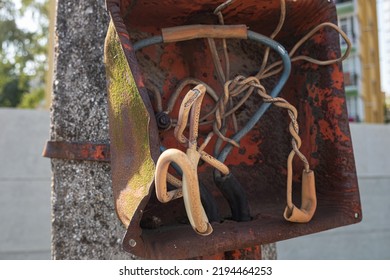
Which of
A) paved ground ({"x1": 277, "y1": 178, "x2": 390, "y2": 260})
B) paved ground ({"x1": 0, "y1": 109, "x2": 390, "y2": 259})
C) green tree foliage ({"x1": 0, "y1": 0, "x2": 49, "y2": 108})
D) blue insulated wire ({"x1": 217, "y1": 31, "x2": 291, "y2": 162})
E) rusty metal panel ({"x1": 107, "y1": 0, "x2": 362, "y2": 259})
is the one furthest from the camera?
green tree foliage ({"x1": 0, "y1": 0, "x2": 49, "y2": 108})

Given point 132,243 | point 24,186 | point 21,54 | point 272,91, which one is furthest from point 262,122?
point 21,54

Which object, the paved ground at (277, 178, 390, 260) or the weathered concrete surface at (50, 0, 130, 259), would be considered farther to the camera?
the paved ground at (277, 178, 390, 260)

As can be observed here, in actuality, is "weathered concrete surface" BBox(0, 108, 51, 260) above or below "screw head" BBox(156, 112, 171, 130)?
below

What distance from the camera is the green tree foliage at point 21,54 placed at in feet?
53.1

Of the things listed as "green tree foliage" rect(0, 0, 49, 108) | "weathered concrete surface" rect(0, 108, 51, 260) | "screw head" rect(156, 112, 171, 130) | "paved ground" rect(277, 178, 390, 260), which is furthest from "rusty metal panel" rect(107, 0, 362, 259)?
"green tree foliage" rect(0, 0, 49, 108)

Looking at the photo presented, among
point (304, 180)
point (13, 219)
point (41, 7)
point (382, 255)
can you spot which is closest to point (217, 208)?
point (304, 180)

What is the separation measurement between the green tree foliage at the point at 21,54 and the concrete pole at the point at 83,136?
50.7 ft

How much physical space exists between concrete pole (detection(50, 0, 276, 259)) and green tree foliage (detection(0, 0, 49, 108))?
15446 mm

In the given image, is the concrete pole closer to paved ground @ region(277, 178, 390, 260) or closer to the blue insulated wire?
the blue insulated wire

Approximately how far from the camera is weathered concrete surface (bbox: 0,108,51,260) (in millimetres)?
3297

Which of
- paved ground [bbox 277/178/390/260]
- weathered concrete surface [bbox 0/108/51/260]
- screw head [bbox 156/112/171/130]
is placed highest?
screw head [bbox 156/112/171/130]

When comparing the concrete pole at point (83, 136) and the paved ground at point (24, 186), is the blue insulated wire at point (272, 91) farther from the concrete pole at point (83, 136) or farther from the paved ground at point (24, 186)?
the paved ground at point (24, 186)

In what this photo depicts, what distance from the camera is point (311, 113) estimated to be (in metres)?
1.40

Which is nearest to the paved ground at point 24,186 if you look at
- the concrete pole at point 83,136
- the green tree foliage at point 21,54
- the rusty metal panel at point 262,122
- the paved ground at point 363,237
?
the paved ground at point 363,237
